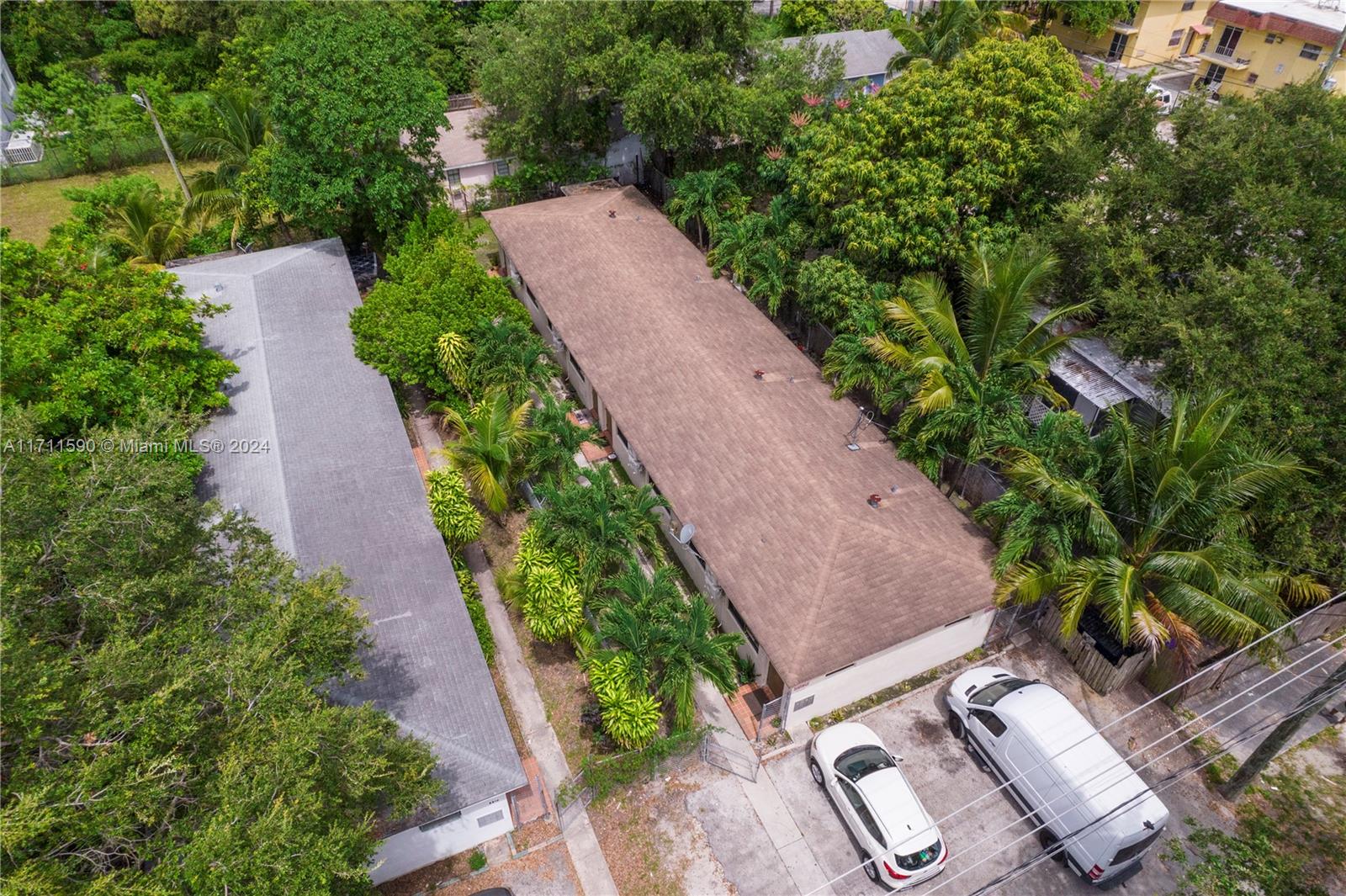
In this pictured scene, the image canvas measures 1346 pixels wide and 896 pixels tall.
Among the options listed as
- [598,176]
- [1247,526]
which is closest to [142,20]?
[598,176]

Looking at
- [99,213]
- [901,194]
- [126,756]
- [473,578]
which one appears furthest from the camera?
[99,213]

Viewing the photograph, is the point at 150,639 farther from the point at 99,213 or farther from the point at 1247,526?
the point at 99,213

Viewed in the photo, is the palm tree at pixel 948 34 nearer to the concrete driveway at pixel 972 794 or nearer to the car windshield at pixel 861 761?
the concrete driveway at pixel 972 794

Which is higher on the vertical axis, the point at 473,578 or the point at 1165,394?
the point at 1165,394

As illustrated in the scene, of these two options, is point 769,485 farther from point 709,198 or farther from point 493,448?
point 709,198

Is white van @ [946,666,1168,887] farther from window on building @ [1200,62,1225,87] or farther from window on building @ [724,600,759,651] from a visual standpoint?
window on building @ [1200,62,1225,87]

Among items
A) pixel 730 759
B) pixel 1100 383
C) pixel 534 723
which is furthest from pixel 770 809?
pixel 1100 383

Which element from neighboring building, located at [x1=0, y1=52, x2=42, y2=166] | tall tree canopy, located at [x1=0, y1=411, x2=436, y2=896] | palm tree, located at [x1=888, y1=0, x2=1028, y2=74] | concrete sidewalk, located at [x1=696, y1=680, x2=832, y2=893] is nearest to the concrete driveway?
concrete sidewalk, located at [x1=696, y1=680, x2=832, y2=893]
